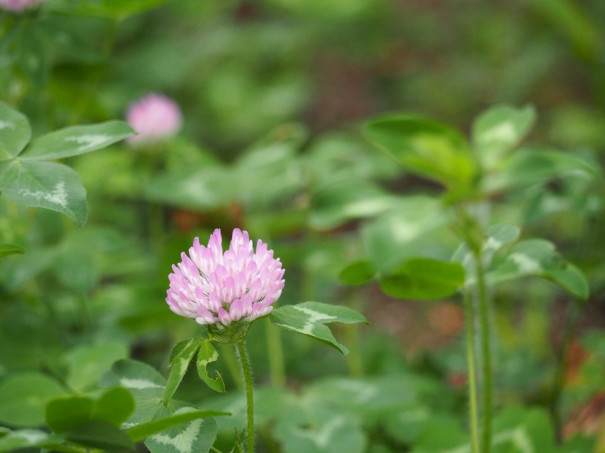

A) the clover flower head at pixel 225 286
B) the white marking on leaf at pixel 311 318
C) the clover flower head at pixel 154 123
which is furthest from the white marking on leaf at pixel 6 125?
the clover flower head at pixel 154 123

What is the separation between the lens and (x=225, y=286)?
696 mm

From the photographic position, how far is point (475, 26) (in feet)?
12.1

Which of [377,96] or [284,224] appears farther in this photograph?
[377,96]

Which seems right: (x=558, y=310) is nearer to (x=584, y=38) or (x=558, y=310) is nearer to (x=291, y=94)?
(x=584, y=38)

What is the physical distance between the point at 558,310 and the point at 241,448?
1793 mm

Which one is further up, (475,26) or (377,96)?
(475,26)

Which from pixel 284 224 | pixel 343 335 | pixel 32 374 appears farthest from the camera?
pixel 343 335

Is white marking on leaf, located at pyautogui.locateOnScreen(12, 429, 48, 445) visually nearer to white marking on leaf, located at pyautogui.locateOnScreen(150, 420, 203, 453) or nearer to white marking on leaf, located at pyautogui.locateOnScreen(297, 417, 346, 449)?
white marking on leaf, located at pyautogui.locateOnScreen(150, 420, 203, 453)

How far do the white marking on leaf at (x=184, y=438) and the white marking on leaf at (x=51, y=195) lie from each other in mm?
279

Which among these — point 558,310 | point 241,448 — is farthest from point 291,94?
point 241,448

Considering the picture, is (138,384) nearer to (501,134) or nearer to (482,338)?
(482,338)

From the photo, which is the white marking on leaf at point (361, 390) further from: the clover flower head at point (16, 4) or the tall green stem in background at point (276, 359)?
the clover flower head at point (16, 4)

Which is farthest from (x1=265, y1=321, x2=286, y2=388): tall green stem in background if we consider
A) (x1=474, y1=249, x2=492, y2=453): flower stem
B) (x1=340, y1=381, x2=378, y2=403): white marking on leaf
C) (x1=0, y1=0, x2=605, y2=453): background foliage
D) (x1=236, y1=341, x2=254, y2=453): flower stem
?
(x1=236, y1=341, x2=254, y2=453): flower stem

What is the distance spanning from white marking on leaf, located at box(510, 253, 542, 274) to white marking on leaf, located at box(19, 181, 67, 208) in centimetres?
57
